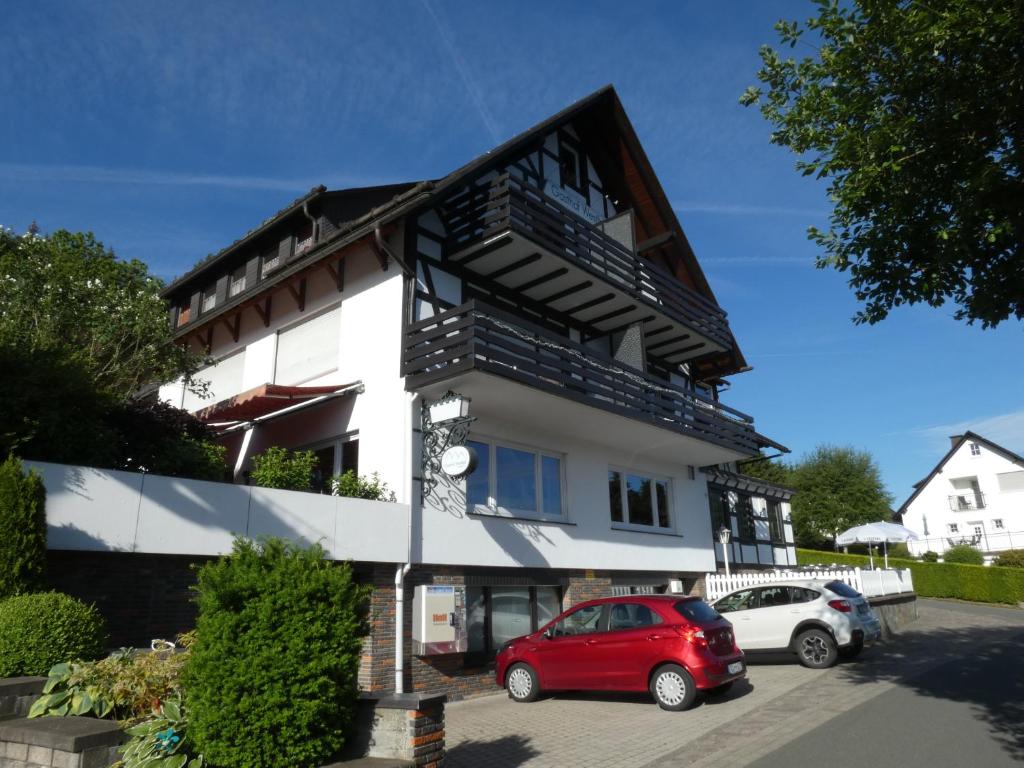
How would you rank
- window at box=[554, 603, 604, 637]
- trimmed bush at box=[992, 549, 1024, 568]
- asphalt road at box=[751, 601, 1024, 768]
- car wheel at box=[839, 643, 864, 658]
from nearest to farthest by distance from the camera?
asphalt road at box=[751, 601, 1024, 768] → window at box=[554, 603, 604, 637] → car wheel at box=[839, 643, 864, 658] → trimmed bush at box=[992, 549, 1024, 568]

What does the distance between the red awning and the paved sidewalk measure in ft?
19.4

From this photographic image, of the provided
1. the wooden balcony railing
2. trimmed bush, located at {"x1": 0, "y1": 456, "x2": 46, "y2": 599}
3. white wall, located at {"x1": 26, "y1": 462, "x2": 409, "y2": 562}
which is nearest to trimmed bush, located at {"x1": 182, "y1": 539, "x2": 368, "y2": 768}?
trimmed bush, located at {"x1": 0, "y1": 456, "x2": 46, "y2": 599}

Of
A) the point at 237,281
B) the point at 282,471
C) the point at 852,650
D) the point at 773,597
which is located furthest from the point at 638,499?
the point at 237,281

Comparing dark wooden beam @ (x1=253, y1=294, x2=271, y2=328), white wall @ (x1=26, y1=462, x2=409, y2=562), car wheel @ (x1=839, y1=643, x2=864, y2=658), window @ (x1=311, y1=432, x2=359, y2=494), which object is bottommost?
car wheel @ (x1=839, y1=643, x2=864, y2=658)

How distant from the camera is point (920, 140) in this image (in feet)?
27.2

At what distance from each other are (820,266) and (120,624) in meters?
9.91

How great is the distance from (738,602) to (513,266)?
8294 millimetres

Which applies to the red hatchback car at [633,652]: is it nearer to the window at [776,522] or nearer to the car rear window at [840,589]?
the car rear window at [840,589]

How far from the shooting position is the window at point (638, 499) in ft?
56.2

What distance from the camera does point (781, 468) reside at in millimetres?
51531

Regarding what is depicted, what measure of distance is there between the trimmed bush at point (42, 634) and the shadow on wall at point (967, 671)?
358 inches

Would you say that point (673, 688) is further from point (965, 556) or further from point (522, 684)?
point (965, 556)

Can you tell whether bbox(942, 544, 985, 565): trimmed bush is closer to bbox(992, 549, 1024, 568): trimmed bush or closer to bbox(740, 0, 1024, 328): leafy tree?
bbox(992, 549, 1024, 568): trimmed bush

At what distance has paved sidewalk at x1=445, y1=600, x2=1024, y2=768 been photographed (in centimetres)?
809
